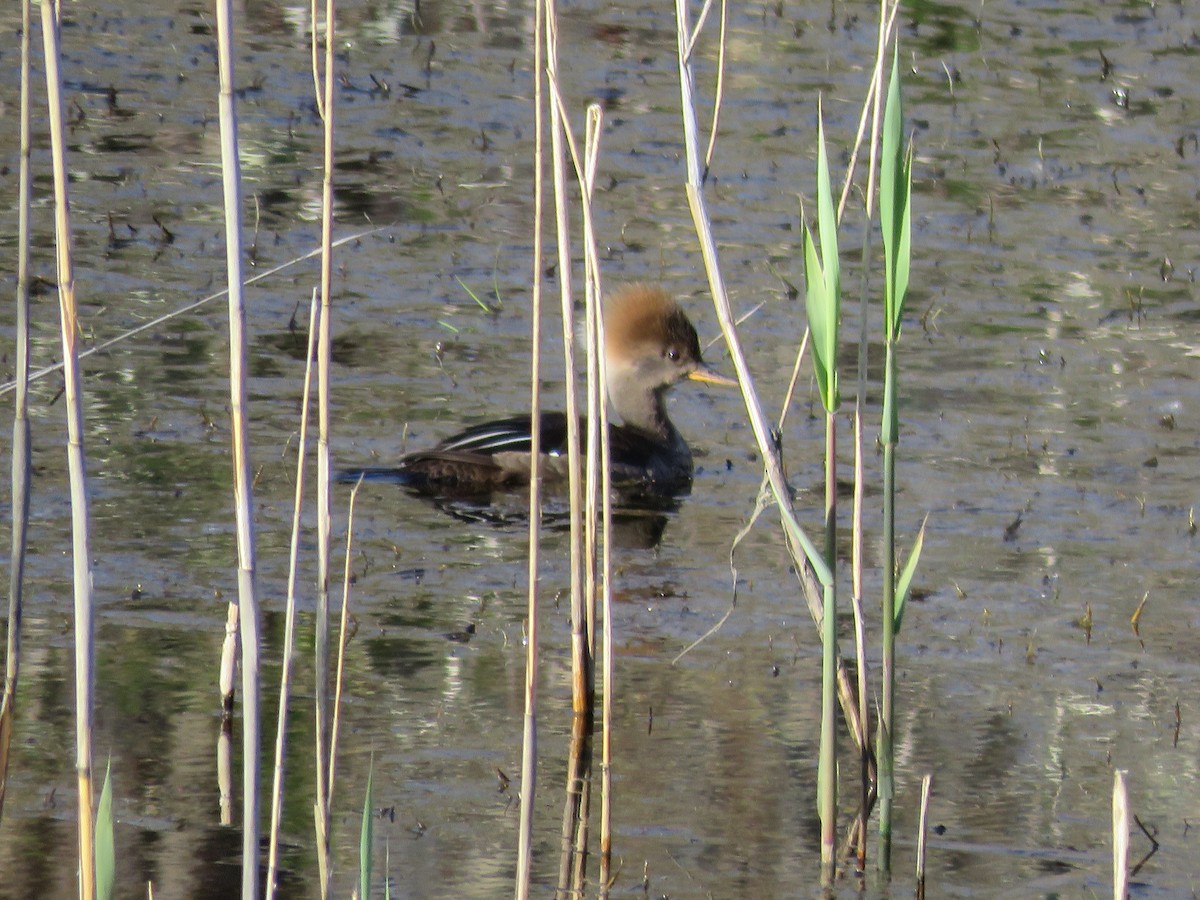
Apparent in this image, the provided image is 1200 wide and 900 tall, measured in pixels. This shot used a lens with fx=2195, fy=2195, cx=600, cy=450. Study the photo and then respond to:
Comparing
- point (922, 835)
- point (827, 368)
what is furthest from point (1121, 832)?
point (827, 368)

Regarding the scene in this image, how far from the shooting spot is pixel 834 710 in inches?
159

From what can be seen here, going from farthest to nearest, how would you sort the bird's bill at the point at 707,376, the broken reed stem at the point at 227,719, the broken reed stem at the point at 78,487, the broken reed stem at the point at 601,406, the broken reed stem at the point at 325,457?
the bird's bill at the point at 707,376, the broken reed stem at the point at 227,719, the broken reed stem at the point at 601,406, the broken reed stem at the point at 325,457, the broken reed stem at the point at 78,487

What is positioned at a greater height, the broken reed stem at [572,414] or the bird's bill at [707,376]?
the broken reed stem at [572,414]

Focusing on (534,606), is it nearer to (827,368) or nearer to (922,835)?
(827,368)

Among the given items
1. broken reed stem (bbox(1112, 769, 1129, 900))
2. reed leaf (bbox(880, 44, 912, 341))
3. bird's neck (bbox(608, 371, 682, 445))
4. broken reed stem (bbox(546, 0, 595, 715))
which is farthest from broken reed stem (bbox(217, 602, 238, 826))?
bird's neck (bbox(608, 371, 682, 445))

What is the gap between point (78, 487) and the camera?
3213 mm

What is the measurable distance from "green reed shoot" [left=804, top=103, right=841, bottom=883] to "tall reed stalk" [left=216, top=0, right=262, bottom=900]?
1.15 meters

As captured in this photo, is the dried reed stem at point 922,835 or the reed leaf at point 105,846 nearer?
the reed leaf at point 105,846

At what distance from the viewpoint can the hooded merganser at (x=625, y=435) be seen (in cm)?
711

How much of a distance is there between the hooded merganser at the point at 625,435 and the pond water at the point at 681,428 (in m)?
0.17

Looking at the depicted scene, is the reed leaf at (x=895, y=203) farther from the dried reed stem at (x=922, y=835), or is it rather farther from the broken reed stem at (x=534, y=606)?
the dried reed stem at (x=922, y=835)

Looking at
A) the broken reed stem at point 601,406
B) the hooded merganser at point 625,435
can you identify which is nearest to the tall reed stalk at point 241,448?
the broken reed stem at point 601,406

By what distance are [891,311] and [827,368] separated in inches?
6.1

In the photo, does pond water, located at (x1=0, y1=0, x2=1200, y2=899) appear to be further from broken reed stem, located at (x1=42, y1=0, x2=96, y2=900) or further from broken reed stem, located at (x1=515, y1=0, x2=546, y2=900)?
broken reed stem, located at (x1=42, y1=0, x2=96, y2=900)
